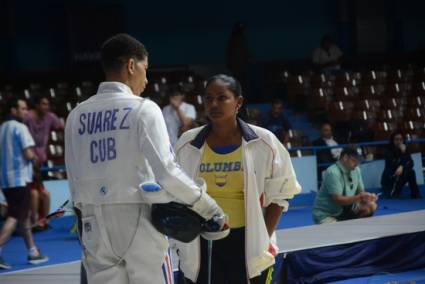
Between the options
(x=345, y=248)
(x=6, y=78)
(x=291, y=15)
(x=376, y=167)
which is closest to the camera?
(x=345, y=248)

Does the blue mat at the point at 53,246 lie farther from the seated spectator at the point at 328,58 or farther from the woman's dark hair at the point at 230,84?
the seated spectator at the point at 328,58

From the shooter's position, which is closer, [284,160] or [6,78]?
[284,160]

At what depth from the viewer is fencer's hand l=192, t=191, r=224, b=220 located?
3.43 metres

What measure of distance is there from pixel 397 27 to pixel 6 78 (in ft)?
28.3

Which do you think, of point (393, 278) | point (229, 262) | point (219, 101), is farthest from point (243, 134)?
point (393, 278)

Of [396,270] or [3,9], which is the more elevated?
[3,9]

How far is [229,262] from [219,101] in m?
0.71

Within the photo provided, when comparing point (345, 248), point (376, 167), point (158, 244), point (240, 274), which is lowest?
point (376, 167)

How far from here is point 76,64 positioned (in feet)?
57.6

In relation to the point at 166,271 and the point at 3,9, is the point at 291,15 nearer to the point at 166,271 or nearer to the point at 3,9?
the point at 3,9

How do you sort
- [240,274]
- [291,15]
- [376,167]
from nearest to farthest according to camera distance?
[240,274]
[376,167]
[291,15]

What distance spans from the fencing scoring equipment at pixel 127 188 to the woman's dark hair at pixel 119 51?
0.12 metres

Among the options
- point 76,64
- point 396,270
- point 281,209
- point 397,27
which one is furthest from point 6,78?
point 281,209

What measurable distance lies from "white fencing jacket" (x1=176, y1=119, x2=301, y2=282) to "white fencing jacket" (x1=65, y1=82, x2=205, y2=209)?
23.7 inches
